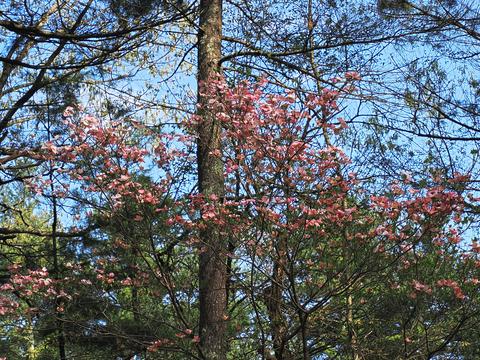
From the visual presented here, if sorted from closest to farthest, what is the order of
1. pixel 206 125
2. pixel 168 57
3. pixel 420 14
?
pixel 206 125
pixel 420 14
pixel 168 57

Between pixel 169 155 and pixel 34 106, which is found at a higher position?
pixel 34 106

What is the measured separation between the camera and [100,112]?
5910mm

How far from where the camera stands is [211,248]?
4.87 m

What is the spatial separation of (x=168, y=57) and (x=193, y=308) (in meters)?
2.91

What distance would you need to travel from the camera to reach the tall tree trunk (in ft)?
→ 16.5

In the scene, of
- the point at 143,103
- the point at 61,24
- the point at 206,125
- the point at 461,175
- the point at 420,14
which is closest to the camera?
the point at 461,175

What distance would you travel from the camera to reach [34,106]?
7.31m

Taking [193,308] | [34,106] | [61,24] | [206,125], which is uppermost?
[34,106]

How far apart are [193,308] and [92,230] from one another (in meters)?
1.78

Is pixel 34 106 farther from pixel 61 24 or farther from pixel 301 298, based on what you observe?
pixel 301 298

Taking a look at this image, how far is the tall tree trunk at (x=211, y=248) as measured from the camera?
503cm

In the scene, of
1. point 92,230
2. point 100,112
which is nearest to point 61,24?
point 100,112

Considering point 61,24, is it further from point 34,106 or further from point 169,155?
point 34,106

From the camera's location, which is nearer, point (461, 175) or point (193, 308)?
point (461, 175)
